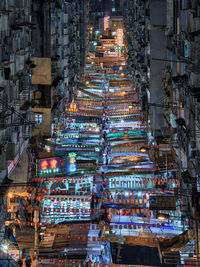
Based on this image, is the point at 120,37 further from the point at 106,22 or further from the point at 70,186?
the point at 70,186

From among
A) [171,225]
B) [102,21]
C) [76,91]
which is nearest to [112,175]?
[171,225]

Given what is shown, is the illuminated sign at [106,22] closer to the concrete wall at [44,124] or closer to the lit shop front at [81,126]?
the lit shop front at [81,126]

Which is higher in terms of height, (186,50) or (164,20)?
(164,20)

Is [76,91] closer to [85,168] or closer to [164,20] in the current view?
[164,20]

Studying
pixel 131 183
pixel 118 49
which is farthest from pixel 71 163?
pixel 118 49

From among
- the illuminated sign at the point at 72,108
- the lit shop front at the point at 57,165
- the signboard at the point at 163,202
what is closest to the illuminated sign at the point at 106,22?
the illuminated sign at the point at 72,108

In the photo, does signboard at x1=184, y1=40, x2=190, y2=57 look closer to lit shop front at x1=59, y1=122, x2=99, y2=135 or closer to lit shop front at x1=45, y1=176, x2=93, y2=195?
lit shop front at x1=45, y1=176, x2=93, y2=195
